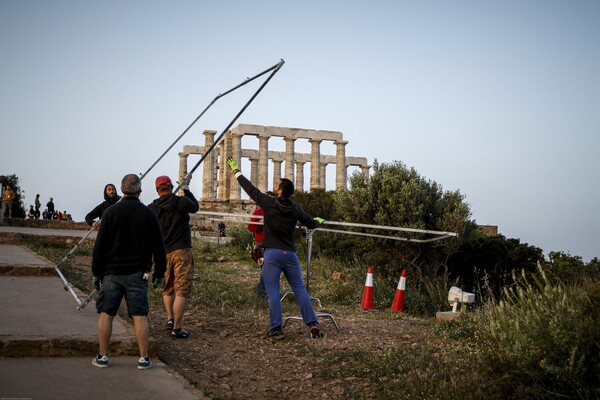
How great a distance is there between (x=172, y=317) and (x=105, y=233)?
223 centimetres

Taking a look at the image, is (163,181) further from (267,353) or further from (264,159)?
(264,159)

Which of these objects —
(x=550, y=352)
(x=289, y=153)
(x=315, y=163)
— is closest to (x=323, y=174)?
(x=315, y=163)

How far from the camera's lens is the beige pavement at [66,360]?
4.57 metres

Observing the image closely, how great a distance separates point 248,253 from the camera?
1869cm

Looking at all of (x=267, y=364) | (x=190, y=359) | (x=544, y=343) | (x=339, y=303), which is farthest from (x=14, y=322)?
(x=339, y=303)

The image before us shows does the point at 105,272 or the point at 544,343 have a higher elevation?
the point at 105,272

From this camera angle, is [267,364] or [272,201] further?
[272,201]

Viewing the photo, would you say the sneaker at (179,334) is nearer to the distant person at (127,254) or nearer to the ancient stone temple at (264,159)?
the distant person at (127,254)

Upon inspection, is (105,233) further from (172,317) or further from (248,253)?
(248,253)

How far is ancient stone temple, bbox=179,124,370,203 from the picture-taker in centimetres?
4800

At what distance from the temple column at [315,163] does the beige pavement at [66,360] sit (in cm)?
4310

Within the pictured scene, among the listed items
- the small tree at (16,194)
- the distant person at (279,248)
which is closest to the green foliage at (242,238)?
the distant person at (279,248)

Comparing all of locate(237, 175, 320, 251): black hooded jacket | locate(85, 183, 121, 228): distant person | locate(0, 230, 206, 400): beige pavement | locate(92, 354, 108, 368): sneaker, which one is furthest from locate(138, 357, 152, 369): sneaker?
locate(85, 183, 121, 228): distant person

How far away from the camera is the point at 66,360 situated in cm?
550
